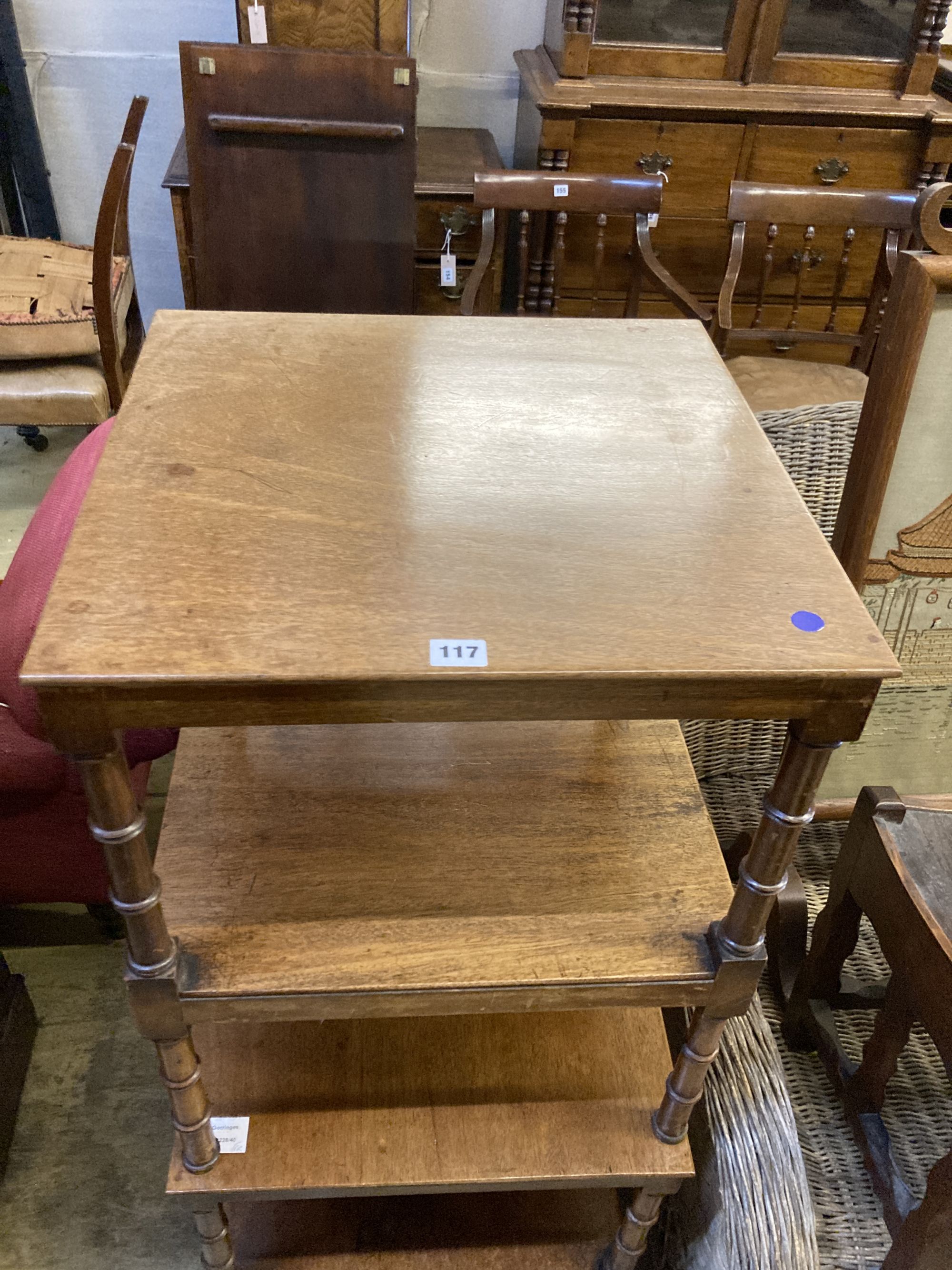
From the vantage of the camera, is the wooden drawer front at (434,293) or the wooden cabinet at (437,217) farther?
the wooden drawer front at (434,293)

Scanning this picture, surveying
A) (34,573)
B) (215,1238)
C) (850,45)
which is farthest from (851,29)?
(215,1238)

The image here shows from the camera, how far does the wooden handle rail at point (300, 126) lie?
2189 mm

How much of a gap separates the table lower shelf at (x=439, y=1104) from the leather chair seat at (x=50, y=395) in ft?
4.70

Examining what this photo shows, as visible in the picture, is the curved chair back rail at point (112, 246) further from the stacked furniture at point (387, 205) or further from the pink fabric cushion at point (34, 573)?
the pink fabric cushion at point (34, 573)

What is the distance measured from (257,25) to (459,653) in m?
2.05

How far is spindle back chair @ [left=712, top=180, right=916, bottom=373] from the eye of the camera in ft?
6.43

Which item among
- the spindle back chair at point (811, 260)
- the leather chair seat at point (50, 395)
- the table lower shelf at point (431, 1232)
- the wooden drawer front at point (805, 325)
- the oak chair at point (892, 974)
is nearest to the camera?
the oak chair at point (892, 974)

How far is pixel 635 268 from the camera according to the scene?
2176 millimetres

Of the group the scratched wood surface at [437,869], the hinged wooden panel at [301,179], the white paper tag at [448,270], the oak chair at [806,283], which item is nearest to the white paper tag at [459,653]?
the scratched wood surface at [437,869]

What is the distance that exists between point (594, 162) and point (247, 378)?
Result: 1.68 m

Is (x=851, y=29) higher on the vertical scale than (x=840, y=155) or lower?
higher

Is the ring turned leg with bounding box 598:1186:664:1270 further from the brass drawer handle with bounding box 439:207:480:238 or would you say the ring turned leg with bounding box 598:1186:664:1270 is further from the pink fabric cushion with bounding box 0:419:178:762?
the brass drawer handle with bounding box 439:207:480:238

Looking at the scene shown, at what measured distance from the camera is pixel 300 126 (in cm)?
220

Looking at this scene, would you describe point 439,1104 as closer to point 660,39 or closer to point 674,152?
point 674,152
